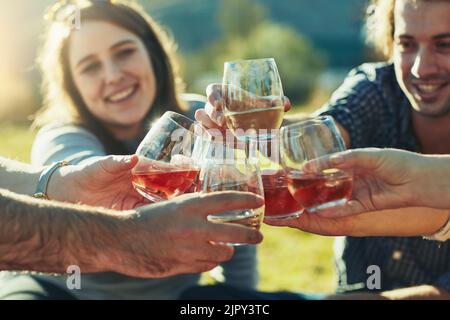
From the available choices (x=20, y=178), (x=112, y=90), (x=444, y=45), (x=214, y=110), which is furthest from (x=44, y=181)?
(x=444, y=45)

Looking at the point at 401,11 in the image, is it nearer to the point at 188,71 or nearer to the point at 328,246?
the point at 328,246

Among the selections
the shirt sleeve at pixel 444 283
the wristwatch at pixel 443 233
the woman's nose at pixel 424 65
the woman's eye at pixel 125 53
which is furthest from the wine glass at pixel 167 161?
the woman's eye at pixel 125 53

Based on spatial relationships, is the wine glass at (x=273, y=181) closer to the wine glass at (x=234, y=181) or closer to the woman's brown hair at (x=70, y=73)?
the wine glass at (x=234, y=181)

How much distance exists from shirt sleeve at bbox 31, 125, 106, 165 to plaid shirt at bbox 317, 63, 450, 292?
133cm

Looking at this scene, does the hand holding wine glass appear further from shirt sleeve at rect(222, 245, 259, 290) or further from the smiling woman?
shirt sleeve at rect(222, 245, 259, 290)

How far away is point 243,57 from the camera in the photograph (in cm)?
2164

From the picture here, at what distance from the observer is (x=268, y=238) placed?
22.0ft

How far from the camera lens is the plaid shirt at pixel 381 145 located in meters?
3.28

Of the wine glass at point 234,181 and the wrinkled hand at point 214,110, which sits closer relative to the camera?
the wine glass at point 234,181

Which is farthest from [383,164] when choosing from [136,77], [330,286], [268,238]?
[268,238]

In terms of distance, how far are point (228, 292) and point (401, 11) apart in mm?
1819

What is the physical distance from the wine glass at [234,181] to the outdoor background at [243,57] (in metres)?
3.38

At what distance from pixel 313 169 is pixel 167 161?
0.59 m
